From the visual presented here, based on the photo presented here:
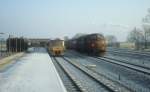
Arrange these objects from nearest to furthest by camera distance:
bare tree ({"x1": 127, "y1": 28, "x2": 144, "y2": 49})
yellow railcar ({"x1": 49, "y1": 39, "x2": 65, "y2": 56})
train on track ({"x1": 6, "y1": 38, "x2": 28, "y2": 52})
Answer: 1. yellow railcar ({"x1": 49, "y1": 39, "x2": 65, "y2": 56})
2. train on track ({"x1": 6, "y1": 38, "x2": 28, "y2": 52})
3. bare tree ({"x1": 127, "y1": 28, "x2": 144, "y2": 49})

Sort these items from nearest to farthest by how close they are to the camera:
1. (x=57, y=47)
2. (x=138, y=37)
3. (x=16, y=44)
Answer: (x=57, y=47) < (x=16, y=44) < (x=138, y=37)

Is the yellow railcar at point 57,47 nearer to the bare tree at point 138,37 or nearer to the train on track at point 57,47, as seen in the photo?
the train on track at point 57,47

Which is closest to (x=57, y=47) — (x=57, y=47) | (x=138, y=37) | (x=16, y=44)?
(x=57, y=47)

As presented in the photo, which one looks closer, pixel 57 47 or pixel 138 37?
pixel 57 47

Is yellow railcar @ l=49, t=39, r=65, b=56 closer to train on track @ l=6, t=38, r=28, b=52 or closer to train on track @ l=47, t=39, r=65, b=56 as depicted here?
train on track @ l=47, t=39, r=65, b=56

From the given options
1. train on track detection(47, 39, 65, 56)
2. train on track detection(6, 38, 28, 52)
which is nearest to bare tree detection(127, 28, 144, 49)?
train on track detection(6, 38, 28, 52)

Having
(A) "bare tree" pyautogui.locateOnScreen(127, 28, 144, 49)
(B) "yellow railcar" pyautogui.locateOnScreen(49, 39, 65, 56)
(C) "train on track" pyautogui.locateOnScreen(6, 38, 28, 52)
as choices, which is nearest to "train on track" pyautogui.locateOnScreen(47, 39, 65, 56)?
(B) "yellow railcar" pyautogui.locateOnScreen(49, 39, 65, 56)

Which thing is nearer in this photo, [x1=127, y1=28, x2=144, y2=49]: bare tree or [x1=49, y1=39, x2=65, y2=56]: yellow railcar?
[x1=49, y1=39, x2=65, y2=56]: yellow railcar

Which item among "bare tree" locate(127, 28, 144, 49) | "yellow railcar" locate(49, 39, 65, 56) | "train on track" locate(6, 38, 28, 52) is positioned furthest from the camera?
"bare tree" locate(127, 28, 144, 49)

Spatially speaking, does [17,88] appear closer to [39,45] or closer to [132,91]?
[132,91]

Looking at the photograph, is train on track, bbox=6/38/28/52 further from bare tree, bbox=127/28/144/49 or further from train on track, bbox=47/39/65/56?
bare tree, bbox=127/28/144/49

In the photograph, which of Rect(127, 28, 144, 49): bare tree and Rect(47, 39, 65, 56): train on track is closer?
Rect(47, 39, 65, 56): train on track

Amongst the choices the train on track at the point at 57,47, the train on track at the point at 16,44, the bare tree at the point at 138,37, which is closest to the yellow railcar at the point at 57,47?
the train on track at the point at 57,47

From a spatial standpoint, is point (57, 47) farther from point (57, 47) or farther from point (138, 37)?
point (138, 37)
